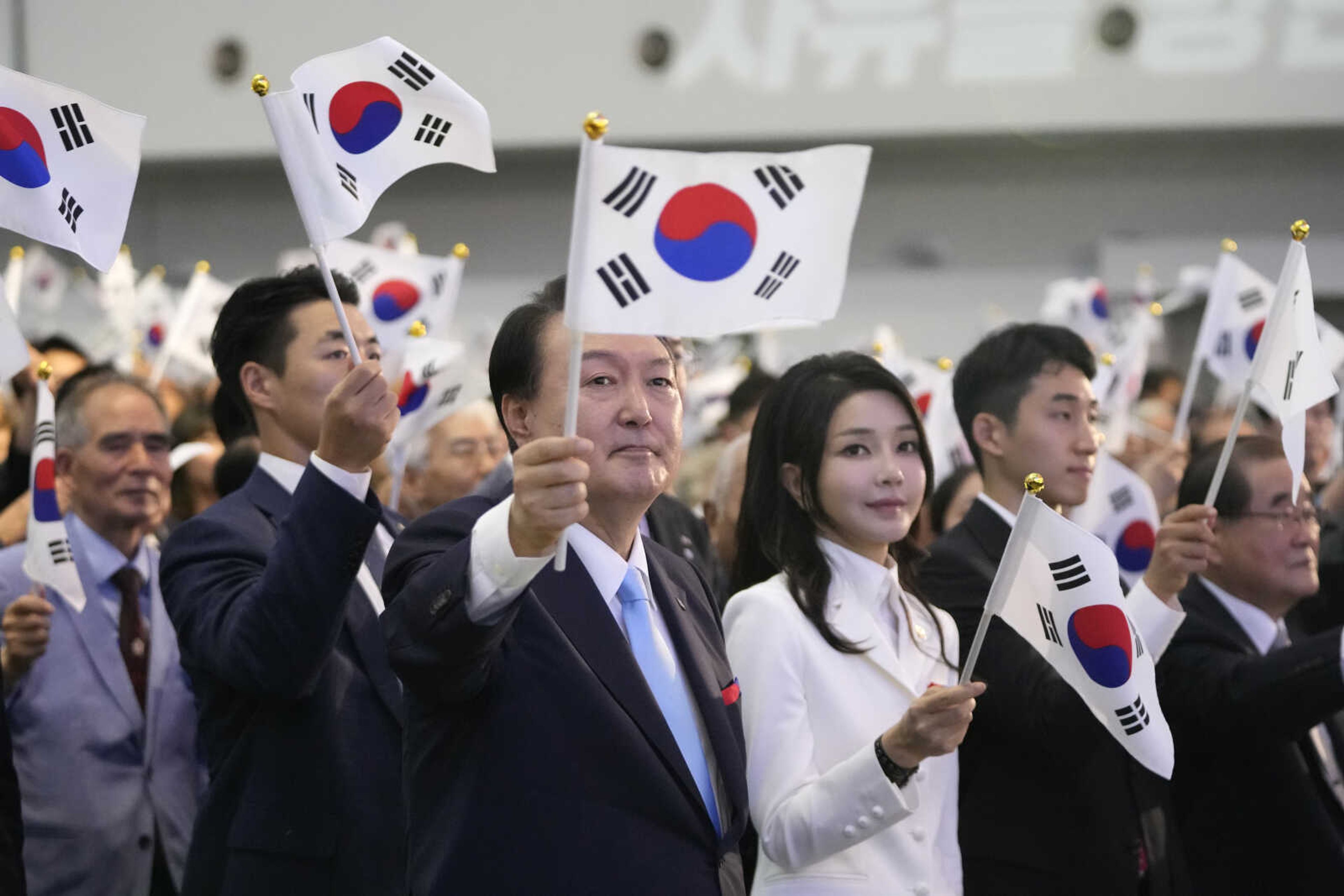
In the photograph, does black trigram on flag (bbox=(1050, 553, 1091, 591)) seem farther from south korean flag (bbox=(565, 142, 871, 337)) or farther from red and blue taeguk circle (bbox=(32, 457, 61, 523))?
red and blue taeguk circle (bbox=(32, 457, 61, 523))

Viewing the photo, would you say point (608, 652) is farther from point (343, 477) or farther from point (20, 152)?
point (20, 152)

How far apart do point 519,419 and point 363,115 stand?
0.60 m

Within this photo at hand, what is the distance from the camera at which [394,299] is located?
Answer: 201 inches

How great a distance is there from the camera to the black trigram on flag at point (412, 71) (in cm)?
239

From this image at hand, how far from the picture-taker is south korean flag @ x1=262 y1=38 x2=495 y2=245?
2.26m

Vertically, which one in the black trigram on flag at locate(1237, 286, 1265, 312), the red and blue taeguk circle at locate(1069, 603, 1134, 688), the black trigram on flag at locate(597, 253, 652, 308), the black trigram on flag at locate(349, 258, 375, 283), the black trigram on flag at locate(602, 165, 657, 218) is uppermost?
the black trigram on flag at locate(1237, 286, 1265, 312)

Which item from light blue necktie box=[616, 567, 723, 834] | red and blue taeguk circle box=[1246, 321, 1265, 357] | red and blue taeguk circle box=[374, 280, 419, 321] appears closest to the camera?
light blue necktie box=[616, 567, 723, 834]

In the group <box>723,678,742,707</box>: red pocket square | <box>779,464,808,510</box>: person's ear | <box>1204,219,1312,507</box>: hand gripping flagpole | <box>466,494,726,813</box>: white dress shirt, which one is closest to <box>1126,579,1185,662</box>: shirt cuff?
<box>1204,219,1312,507</box>: hand gripping flagpole

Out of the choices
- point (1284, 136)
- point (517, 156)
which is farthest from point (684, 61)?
point (1284, 136)

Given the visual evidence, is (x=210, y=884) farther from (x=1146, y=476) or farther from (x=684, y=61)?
(x=684, y=61)

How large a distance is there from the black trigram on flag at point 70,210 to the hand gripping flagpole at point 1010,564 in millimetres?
1397

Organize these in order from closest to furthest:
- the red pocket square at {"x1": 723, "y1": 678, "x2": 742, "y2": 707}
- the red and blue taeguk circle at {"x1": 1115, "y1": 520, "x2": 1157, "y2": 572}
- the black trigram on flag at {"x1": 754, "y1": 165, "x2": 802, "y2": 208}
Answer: the black trigram on flag at {"x1": 754, "y1": 165, "x2": 802, "y2": 208} < the red pocket square at {"x1": 723, "y1": 678, "x2": 742, "y2": 707} < the red and blue taeguk circle at {"x1": 1115, "y1": 520, "x2": 1157, "y2": 572}

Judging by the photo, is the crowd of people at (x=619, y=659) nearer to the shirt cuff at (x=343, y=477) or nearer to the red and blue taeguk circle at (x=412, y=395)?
the shirt cuff at (x=343, y=477)

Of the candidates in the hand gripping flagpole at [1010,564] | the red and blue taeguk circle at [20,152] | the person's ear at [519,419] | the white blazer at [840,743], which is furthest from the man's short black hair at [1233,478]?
the red and blue taeguk circle at [20,152]
